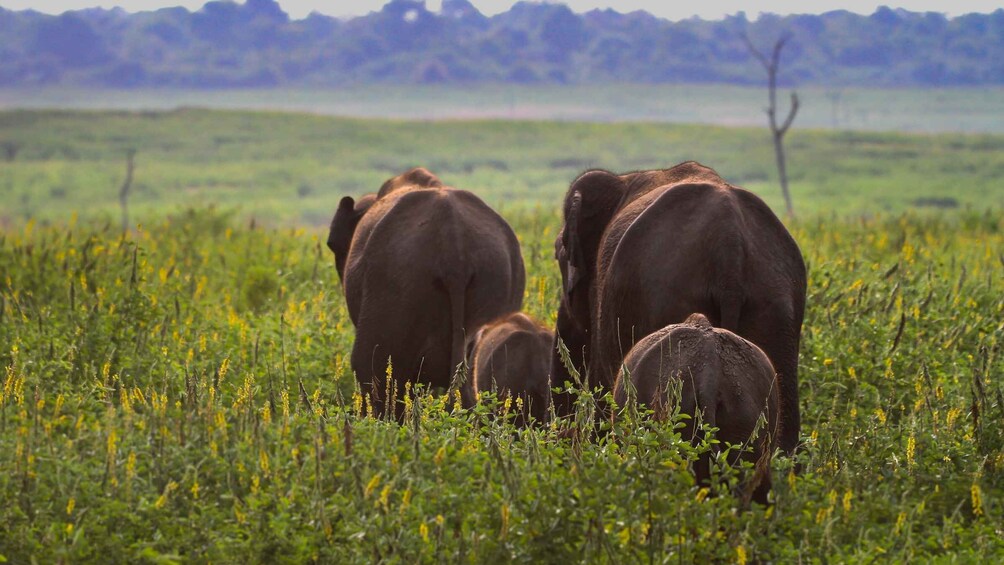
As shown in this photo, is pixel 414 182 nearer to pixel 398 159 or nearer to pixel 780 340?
pixel 780 340

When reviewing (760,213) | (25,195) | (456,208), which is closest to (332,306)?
(456,208)

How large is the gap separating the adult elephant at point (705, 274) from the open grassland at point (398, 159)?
48322 millimetres

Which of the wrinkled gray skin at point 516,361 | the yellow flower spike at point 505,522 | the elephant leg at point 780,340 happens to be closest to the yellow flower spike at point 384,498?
the yellow flower spike at point 505,522

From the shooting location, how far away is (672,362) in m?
5.66

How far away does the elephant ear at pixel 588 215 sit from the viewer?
Result: 754cm

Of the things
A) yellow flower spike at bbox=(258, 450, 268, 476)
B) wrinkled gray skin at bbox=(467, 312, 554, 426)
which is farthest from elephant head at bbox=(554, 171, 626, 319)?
yellow flower spike at bbox=(258, 450, 268, 476)

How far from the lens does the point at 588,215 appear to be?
7652mm

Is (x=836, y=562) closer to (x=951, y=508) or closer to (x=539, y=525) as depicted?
(x=539, y=525)

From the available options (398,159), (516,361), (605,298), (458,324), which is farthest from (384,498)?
(398,159)

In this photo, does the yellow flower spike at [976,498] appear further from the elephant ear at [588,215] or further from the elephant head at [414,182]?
the elephant head at [414,182]

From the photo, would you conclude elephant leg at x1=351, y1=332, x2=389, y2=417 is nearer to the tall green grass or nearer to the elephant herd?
the elephant herd

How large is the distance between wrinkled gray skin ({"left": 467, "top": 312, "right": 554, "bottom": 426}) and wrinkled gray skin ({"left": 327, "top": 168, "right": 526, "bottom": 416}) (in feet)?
0.71

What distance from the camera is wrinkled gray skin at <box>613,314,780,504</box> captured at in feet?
18.3

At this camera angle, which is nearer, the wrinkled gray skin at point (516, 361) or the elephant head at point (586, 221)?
the elephant head at point (586, 221)
